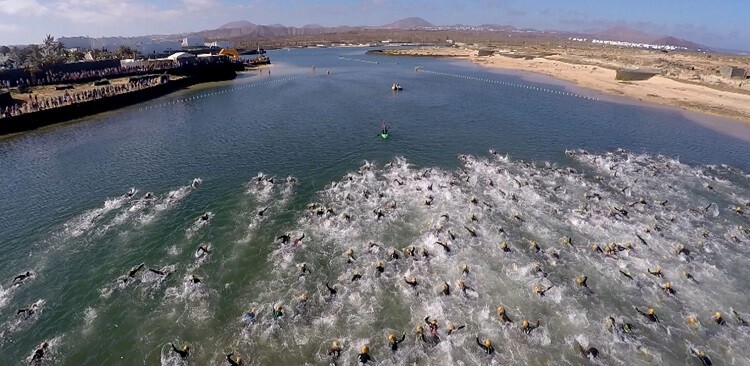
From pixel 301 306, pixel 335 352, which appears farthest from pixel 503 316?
pixel 301 306

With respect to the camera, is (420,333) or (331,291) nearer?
(420,333)

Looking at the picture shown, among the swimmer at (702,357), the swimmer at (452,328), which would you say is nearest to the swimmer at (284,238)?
the swimmer at (452,328)

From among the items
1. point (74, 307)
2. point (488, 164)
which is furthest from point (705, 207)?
point (74, 307)

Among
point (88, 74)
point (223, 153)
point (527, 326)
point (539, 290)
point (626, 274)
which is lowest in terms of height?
point (527, 326)

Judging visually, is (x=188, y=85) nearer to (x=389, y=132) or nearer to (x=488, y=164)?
(x=389, y=132)

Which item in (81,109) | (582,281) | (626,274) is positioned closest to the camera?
(582,281)

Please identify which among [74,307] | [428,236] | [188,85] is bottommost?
[74,307]

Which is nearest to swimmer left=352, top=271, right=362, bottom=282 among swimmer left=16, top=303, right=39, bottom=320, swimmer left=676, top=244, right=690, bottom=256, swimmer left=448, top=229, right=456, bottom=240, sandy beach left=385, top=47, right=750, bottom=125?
swimmer left=448, top=229, right=456, bottom=240

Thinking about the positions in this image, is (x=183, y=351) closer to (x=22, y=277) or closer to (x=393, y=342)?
(x=393, y=342)
